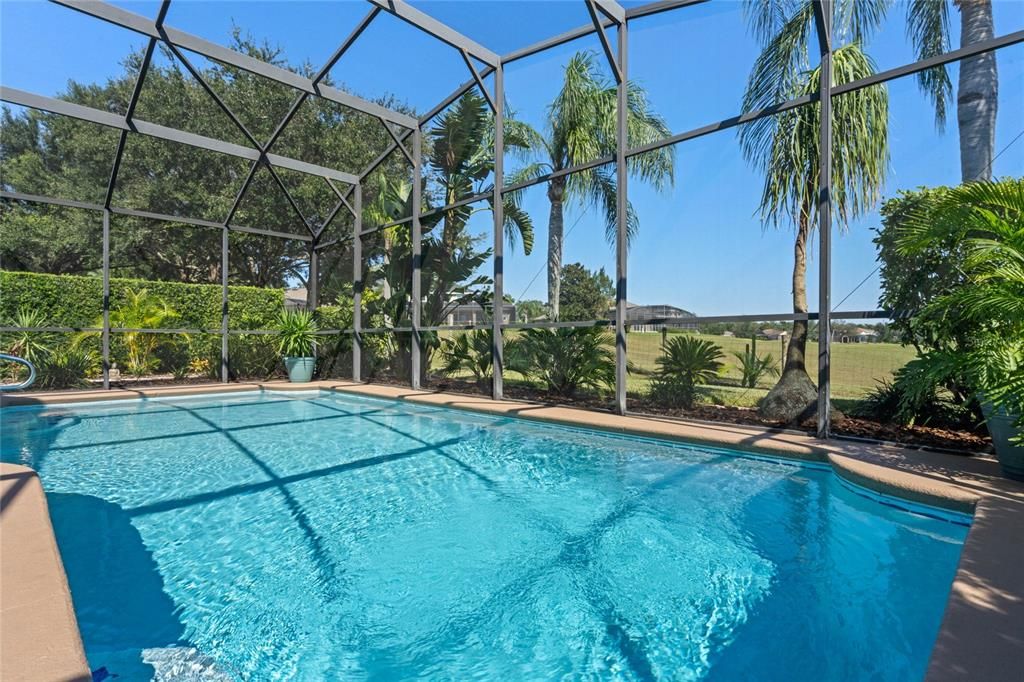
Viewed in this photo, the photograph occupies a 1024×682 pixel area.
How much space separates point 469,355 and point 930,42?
7.53 metres

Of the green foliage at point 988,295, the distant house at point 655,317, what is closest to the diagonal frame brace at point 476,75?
the distant house at point 655,317

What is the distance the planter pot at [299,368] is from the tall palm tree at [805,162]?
913 centimetres

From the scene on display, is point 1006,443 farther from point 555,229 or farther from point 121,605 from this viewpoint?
point 555,229

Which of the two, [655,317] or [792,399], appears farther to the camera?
[655,317]

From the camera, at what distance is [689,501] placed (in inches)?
157

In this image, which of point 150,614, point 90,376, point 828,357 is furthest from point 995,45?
point 90,376

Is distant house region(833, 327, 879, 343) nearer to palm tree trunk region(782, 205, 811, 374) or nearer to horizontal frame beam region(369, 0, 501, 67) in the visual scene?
palm tree trunk region(782, 205, 811, 374)

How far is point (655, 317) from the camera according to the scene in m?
6.67

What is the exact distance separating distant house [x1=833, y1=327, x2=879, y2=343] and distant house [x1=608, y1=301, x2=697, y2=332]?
1.60 metres

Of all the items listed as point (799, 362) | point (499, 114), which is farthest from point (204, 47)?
point (799, 362)

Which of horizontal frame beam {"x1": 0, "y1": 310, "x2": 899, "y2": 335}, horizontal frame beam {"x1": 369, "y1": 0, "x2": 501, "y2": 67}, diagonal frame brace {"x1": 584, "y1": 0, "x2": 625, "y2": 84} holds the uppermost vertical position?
horizontal frame beam {"x1": 369, "y1": 0, "x2": 501, "y2": 67}

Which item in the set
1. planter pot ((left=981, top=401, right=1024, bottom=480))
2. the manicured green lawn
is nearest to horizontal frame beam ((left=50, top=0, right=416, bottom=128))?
the manicured green lawn

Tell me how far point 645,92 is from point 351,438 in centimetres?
688

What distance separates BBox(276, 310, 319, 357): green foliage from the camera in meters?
11.0
